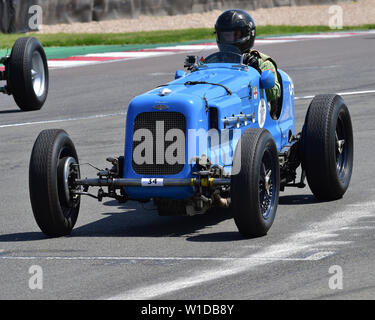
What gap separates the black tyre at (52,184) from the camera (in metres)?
7.93

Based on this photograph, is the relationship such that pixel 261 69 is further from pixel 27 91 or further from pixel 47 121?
pixel 27 91

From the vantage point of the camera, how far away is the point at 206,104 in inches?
320

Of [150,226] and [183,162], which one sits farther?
[150,226]

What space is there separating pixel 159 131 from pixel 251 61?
1.61 meters

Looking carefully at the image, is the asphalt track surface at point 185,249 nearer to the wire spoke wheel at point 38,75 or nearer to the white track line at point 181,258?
the white track line at point 181,258

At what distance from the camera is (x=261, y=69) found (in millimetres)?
9391

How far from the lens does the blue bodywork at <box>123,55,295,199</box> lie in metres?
8.00
